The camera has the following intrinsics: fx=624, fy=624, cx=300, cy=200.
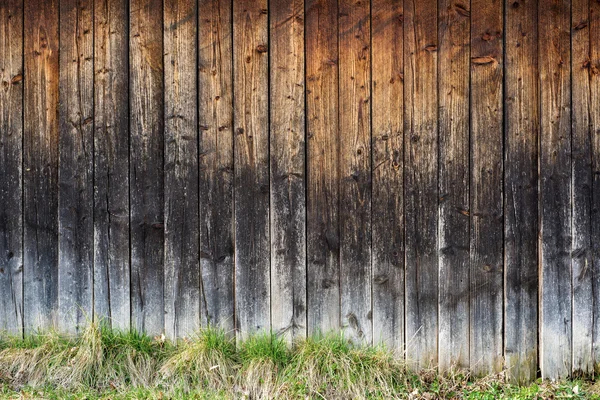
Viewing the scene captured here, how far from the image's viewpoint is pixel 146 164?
395cm

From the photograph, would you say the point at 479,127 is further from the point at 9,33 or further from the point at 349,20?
the point at 9,33

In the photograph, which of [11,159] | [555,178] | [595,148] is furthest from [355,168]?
[11,159]

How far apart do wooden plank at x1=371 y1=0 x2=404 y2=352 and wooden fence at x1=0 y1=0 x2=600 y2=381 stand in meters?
0.01

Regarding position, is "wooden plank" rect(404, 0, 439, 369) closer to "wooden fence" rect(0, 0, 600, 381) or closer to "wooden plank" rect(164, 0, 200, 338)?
"wooden fence" rect(0, 0, 600, 381)

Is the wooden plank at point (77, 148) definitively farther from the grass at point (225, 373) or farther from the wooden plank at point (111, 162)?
the grass at point (225, 373)

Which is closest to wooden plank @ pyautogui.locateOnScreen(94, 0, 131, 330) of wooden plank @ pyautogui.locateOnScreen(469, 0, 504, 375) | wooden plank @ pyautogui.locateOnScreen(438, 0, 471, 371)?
wooden plank @ pyautogui.locateOnScreen(438, 0, 471, 371)

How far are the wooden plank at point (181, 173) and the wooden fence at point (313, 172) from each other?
13 millimetres

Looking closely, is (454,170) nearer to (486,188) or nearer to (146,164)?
(486,188)

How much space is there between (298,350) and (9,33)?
2749mm

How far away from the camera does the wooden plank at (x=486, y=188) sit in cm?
378

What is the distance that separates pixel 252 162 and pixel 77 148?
1.13 metres

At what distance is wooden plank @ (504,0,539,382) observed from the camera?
377 centimetres

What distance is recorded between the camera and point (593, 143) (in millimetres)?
3760

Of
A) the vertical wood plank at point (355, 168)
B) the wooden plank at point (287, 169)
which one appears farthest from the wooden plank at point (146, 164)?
the vertical wood plank at point (355, 168)
